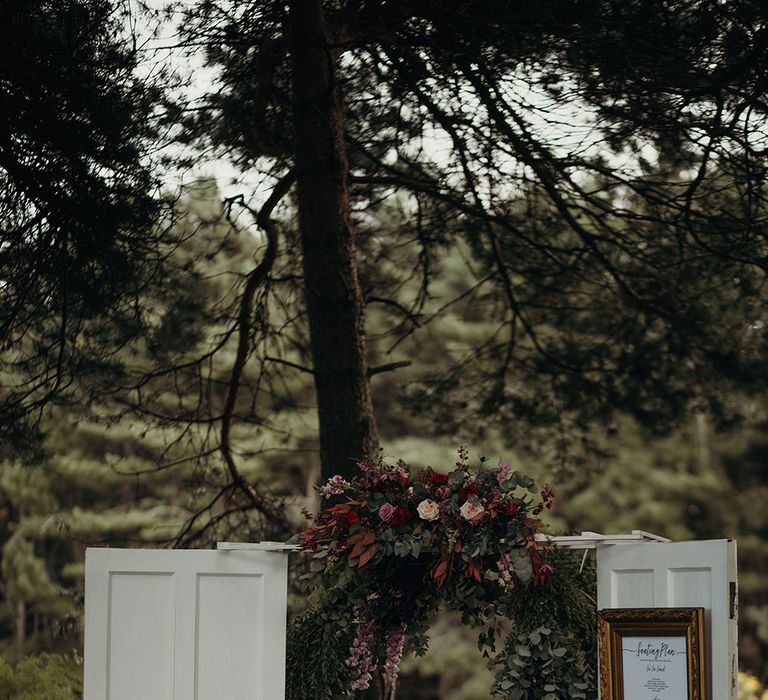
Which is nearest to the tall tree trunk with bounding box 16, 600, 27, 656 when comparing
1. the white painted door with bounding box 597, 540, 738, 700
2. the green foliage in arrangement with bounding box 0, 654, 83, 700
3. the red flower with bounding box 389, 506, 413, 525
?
the green foliage in arrangement with bounding box 0, 654, 83, 700

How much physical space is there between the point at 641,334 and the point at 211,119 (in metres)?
3.18

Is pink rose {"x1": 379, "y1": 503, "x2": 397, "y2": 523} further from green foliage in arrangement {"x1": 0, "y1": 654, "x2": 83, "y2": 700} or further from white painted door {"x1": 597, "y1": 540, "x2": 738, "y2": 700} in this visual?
green foliage in arrangement {"x1": 0, "y1": 654, "x2": 83, "y2": 700}

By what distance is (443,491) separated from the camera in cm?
342

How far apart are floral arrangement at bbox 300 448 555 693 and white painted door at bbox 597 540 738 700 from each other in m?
0.20

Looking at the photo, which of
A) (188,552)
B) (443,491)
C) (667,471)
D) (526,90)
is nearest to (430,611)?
(443,491)

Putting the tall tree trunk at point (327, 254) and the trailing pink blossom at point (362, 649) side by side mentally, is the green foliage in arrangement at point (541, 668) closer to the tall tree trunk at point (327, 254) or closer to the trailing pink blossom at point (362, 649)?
the trailing pink blossom at point (362, 649)

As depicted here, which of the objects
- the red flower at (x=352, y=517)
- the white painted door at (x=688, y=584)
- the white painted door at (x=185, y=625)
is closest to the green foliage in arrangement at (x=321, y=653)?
the white painted door at (x=185, y=625)

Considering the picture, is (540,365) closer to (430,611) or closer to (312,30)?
(312,30)

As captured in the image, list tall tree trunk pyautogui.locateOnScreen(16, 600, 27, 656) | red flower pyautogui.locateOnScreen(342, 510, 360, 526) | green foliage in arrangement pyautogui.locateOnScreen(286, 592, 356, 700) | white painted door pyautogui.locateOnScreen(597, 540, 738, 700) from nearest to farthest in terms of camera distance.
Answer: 1. white painted door pyautogui.locateOnScreen(597, 540, 738, 700)
2. red flower pyautogui.locateOnScreen(342, 510, 360, 526)
3. green foliage in arrangement pyautogui.locateOnScreen(286, 592, 356, 700)
4. tall tree trunk pyautogui.locateOnScreen(16, 600, 27, 656)

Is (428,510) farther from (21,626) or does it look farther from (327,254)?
(21,626)

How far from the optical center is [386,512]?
11.1 ft

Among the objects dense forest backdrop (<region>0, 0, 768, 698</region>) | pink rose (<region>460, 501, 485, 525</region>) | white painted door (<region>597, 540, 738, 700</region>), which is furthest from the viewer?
dense forest backdrop (<region>0, 0, 768, 698</region>)

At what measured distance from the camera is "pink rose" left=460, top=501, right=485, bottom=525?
3.32 meters

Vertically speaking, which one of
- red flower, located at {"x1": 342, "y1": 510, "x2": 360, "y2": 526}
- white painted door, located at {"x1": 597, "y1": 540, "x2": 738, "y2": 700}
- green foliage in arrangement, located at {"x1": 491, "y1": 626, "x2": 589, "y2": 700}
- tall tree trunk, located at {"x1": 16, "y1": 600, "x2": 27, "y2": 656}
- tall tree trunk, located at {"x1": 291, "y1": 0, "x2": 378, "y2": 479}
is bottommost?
tall tree trunk, located at {"x1": 16, "y1": 600, "x2": 27, "y2": 656}
